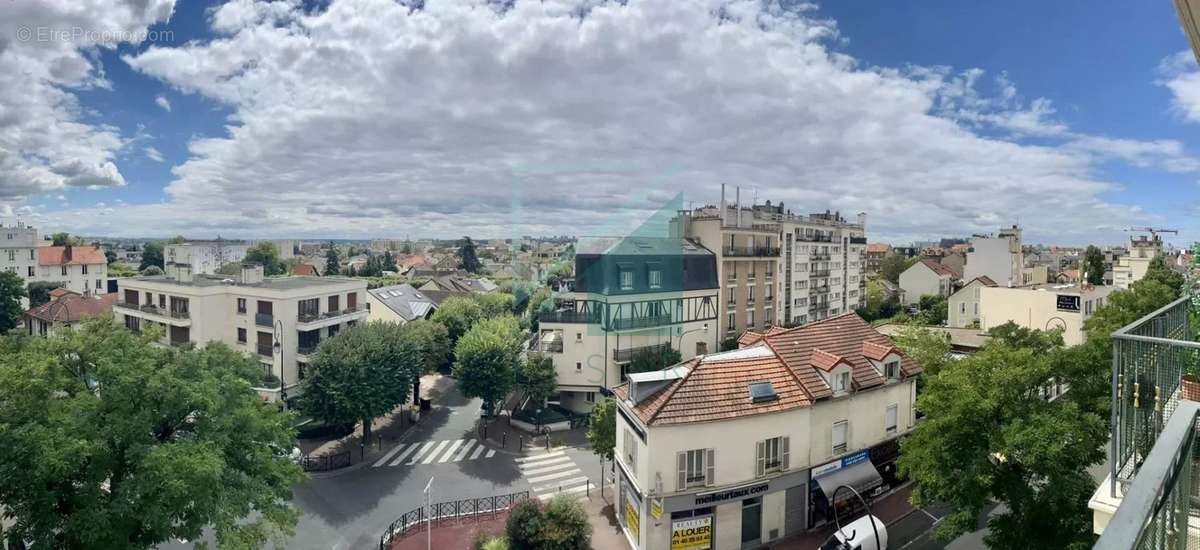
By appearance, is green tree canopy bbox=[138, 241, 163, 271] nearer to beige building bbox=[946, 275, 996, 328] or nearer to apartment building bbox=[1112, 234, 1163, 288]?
beige building bbox=[946, 275, 996, 328]

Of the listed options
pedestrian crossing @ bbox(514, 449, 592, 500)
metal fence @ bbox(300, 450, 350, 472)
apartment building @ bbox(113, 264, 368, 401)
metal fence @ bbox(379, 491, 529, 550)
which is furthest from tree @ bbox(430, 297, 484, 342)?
metal fence @ bbox(379, 491, 529, 550)

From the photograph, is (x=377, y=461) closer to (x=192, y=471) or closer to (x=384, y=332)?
(x=384, y=332)

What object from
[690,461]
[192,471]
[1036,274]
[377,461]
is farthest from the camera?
[1036,274]

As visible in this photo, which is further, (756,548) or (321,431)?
(321,431)

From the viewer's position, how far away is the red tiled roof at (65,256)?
200ft

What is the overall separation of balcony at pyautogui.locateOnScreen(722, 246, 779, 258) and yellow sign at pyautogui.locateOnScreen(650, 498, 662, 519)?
24434 mm

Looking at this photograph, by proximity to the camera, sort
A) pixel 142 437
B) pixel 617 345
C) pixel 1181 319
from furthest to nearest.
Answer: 1. pixel 617 345
2. pixel 142 437
3. pixel 1181 319

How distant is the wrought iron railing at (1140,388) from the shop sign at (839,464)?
14.2m

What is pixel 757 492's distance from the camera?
59.1ft

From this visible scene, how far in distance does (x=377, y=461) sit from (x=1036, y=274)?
255 ft

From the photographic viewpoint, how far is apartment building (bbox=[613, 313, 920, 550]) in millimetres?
17203

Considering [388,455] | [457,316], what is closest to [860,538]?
→ [388,455]

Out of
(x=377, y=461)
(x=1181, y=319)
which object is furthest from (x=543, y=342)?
(x=1181, y=319)

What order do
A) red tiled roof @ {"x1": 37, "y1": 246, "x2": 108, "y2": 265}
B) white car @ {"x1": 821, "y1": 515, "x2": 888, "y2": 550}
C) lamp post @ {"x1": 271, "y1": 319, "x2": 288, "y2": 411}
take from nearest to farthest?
white car @ {"x1": 821, "y1": 515, "x2": 888, "y2": 550}, lamp post @ {"x1": 271, "y1": 319, "x2": 288, "y2": 411}, red tiled roof @ {"x1": 37, "y1": 246, "x2": 108, "y2": 265}
